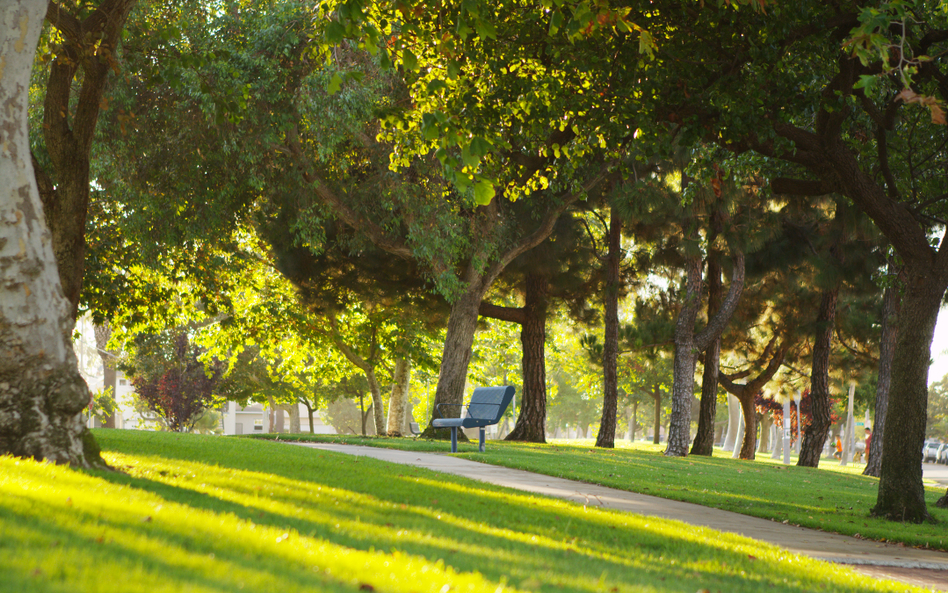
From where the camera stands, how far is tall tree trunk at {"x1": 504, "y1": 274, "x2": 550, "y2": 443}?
21.6 meters

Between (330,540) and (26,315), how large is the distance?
3163 mm

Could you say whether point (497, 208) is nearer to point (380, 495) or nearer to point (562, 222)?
point (562, 222)

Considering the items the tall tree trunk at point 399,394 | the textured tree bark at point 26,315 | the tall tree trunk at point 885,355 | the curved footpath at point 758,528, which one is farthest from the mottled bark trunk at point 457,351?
the textured tree bark at point 26,315

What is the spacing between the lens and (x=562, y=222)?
20875 mm

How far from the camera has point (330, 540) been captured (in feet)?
13.6

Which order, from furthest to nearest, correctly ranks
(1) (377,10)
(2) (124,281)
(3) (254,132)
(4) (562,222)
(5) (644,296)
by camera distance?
(5) (644,296)
(4) (562,222)
(2) (124,281)
(3) (254,132)
(1) (377,10)

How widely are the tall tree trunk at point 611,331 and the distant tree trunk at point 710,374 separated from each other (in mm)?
3056

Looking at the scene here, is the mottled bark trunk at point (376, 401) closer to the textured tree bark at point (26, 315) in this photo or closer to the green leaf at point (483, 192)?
the textured tree bark at point (26, 315)

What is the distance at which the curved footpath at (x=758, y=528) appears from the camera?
5.99 m

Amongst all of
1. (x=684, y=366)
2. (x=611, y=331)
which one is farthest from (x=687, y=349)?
(x=611, y=331)

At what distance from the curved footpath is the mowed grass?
720mm

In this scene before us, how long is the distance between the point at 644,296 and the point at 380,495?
1948cm

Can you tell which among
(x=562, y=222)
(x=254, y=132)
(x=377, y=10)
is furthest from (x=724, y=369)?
(x=377, y=10)

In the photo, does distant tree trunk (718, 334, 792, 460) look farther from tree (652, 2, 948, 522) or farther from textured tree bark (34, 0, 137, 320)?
textured tree bark (34, 0, 137, 320)
